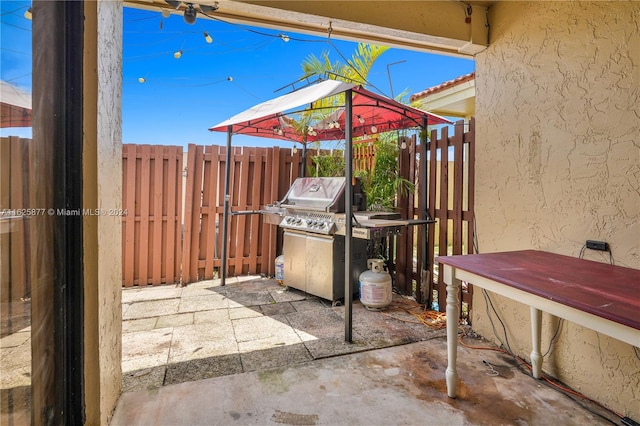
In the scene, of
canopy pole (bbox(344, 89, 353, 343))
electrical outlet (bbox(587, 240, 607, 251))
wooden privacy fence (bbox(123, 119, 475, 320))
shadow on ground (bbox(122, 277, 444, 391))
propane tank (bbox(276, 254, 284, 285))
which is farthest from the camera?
propane tank (bbox(276, 254, 284, 285))

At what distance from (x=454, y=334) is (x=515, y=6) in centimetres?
318

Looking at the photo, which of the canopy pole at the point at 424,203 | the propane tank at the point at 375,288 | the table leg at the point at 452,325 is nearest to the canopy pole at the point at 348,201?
the propane tank at the point at 375,288

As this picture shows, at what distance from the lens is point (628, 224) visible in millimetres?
2273

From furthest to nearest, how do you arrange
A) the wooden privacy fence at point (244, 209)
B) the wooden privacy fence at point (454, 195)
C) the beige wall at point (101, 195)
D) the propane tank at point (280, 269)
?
the propane tank at point (280, 269) → the wooden privacy fence at point (244, 209) → the wooden privacy fence at point (454, 195) → the beige wall at point (101, 195)

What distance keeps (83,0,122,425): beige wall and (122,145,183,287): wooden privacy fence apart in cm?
303

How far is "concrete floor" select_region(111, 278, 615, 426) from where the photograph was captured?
2258mm

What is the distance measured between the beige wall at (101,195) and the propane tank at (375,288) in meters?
2.86

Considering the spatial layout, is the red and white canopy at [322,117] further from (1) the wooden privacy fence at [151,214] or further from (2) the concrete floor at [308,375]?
(2) the concrete floor at [308,375]

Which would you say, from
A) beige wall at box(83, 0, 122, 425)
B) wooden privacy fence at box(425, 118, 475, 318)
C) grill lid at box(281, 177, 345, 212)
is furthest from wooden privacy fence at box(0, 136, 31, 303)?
wooden privacy fence at box(425, 118, 475, 318)

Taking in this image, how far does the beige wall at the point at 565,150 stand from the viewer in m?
2.29

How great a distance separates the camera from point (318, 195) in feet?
15.6

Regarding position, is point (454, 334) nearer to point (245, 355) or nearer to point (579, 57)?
point (245, 355)

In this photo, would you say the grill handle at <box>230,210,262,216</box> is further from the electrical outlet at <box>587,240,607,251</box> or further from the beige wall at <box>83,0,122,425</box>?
the electrical outlet at <box>587,240,607,251</box>

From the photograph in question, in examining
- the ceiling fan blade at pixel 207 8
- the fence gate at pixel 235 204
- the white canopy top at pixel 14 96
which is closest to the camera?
the white canopy top at pixel 14 96
